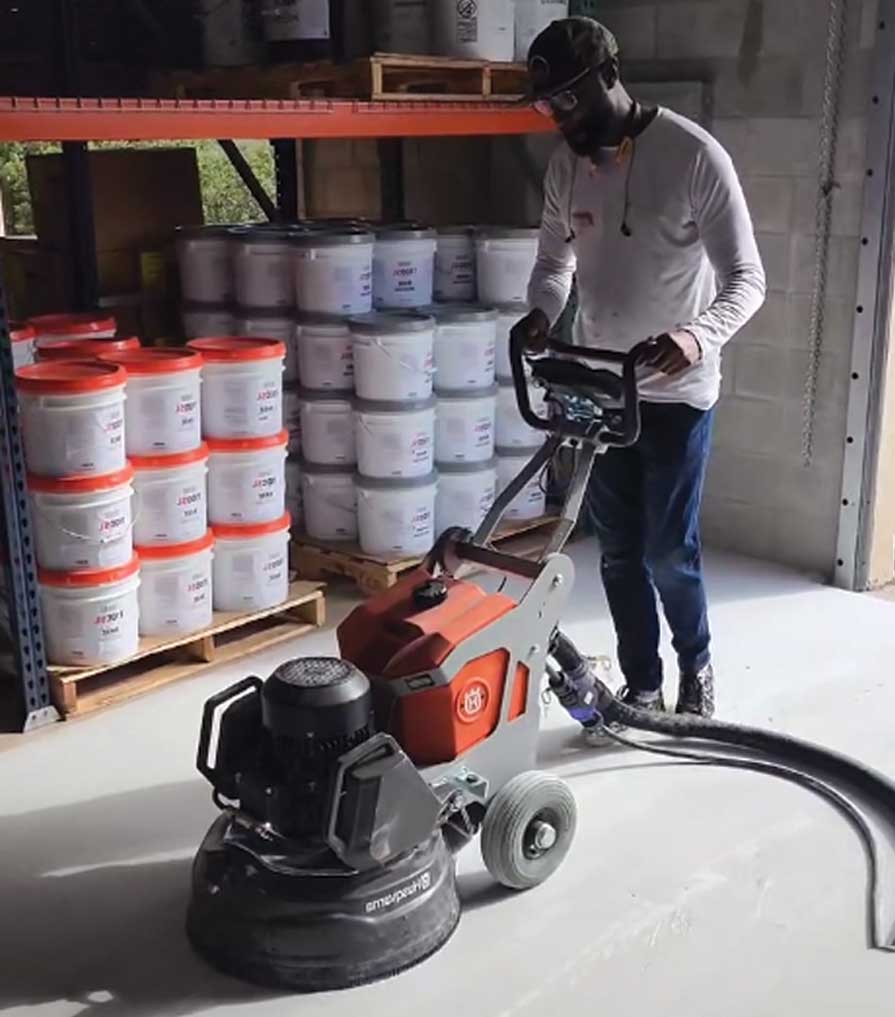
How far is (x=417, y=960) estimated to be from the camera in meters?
2.83

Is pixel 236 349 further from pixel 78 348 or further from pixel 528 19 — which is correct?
pixel 528 19

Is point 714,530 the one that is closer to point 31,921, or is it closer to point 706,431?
point 706,431

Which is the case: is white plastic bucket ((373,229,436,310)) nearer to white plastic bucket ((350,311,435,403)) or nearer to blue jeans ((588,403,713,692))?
white plastic bucket ((350,311,435,403))

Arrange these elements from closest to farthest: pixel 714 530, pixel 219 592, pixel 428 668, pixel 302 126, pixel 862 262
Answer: pixel 428 668 < pixel 302 126 < pixel 219 592 < pixel 862 262 < pixel 714 530

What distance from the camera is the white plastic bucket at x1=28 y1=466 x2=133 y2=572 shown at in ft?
12.8

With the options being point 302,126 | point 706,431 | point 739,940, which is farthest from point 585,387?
point 302,126

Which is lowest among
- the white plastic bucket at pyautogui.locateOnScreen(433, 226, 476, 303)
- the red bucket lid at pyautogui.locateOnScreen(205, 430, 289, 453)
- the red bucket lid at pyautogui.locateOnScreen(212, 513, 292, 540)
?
the red bucket lid at pyautogui.locateOnScreen(212, 513, 292, 540)

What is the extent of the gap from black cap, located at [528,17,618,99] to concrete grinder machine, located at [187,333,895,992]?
0.63 metres

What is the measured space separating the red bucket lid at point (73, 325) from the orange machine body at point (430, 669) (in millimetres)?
2008

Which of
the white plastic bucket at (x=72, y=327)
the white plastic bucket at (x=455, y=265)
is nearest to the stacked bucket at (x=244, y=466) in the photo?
the white plastic bucket at (x=72, y=327)

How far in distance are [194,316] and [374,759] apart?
296 cm

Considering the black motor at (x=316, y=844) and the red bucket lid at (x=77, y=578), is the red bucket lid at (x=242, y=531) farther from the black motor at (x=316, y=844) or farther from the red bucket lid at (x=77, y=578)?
the black motor at (x=316, y=844)

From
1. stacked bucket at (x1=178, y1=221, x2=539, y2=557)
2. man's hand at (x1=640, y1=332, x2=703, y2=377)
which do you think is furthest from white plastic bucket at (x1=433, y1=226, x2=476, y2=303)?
man's hand at (x1=640, y1=332, x2=703, y2=377)

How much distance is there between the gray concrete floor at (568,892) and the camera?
2750mm
